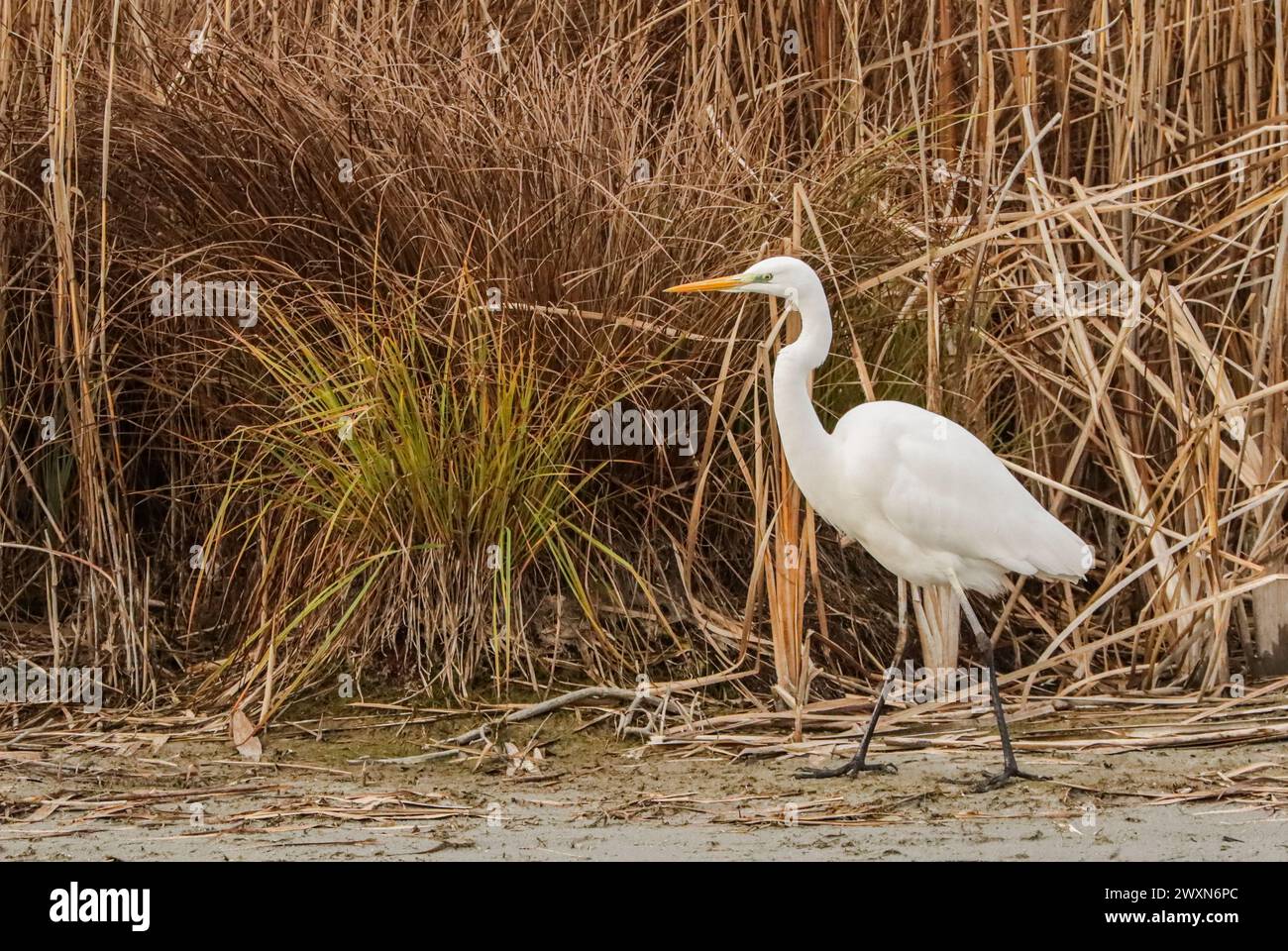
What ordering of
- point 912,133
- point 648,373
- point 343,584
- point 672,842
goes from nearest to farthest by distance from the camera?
1. point 672,842
2. point 343,584
3. point 648,373
4. point 912,133

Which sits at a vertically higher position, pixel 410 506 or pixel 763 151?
pixel 763 151

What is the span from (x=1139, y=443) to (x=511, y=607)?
190cm

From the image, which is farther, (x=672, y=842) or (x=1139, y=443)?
(x=1139, y=443)

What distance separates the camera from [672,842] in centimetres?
357

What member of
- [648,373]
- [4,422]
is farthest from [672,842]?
[4,422]

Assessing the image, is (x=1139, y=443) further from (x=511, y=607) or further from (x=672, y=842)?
(x=672, y=842)

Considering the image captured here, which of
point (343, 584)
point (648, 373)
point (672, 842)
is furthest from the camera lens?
point (648, 373)
